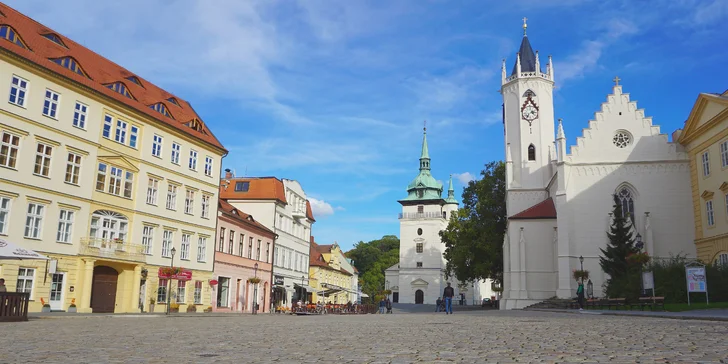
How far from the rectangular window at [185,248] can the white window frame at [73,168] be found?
903 cm

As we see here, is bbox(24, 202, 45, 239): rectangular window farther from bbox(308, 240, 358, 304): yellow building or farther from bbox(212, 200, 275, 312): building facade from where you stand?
bbox(308, 240, 358, 304): yellow building

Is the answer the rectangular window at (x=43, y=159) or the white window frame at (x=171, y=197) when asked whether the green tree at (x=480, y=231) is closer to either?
the white window frame at (x=171, y=197)

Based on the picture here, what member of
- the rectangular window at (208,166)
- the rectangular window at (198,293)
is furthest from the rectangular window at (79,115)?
the rectangular window at (198,293)

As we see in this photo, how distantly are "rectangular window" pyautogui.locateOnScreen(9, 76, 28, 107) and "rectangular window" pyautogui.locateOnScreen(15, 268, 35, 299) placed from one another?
7.38 m

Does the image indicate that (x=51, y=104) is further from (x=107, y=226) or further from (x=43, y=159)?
(x=107, y=226)

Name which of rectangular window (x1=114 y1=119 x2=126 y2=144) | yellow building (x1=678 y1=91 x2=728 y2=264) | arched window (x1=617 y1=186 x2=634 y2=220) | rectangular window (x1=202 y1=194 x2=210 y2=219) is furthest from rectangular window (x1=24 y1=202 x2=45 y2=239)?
arched window (x1=617 y1=186 x2=634 y2=220)

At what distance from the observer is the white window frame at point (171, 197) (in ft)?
118

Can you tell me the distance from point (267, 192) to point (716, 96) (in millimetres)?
33122

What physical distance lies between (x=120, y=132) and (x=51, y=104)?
15.0 feet

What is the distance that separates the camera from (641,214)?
44.6m

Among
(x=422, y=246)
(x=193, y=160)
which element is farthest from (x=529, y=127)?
(x=422, y=246)

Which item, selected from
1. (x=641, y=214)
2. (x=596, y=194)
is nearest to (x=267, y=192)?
(x=596, y=194)

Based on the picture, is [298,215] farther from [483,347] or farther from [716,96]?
[483,347]

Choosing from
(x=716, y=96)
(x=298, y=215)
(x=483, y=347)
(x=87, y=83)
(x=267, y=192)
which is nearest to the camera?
(x=483, y=347)
